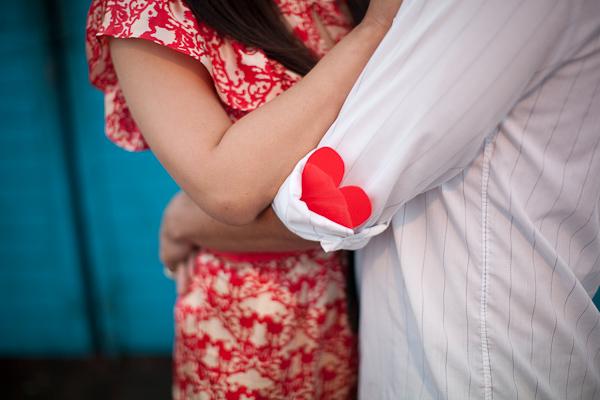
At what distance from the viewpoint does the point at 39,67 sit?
2.25 m

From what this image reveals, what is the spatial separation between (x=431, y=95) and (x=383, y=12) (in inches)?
7.7

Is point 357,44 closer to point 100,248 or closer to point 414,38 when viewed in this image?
point 414,38

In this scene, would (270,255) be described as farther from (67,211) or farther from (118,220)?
(67,211)

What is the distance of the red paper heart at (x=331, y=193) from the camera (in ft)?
2.21

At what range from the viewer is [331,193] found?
2.21ft

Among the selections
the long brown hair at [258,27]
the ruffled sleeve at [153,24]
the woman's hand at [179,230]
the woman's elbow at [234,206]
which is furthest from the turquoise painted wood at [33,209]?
the woman's elbow at [234,206]

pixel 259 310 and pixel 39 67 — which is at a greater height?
pixel 39 67

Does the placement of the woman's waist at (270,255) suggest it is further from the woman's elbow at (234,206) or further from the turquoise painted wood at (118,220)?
the turquoise painted wood at (118,220)

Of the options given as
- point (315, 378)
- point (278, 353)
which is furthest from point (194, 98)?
point (315, 378)

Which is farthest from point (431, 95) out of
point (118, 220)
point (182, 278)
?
point (118, 220)

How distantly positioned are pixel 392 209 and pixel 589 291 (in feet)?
1.34

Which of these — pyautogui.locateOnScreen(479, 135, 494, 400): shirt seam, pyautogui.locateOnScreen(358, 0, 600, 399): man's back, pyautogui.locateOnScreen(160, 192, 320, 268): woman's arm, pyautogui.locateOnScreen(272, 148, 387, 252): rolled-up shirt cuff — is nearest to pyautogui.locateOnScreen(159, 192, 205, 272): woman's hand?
pyautogui.locateOnScreen(160, 192, 320, 268): woman's arm

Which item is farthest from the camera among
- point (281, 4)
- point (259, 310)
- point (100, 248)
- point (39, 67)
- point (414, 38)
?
point (100, 248)

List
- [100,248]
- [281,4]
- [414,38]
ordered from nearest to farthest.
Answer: [414,38] < [281,4] < [100,248]
